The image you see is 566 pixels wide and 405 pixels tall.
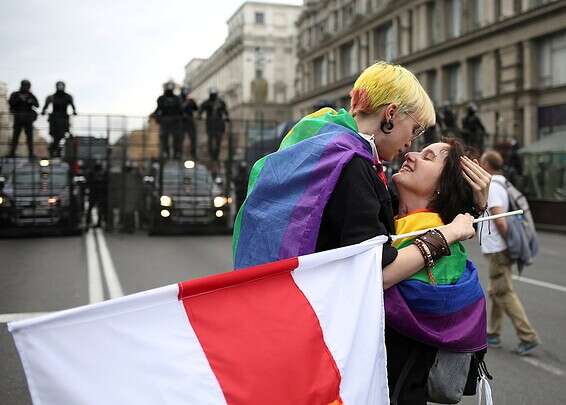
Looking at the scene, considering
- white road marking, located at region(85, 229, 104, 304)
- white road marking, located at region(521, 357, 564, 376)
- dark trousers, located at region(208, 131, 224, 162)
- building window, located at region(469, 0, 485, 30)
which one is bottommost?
white road marking, located at region(521, 357, 564, 376)

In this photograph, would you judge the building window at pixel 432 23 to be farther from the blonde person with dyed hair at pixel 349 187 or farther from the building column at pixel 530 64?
the blonde person with dyed hair at pixel 349 187

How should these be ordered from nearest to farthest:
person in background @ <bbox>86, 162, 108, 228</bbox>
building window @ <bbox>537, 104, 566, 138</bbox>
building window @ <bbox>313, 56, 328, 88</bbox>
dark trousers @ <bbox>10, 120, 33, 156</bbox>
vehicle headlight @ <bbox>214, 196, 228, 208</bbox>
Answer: vehicle headlight @ <bbox>214, 196, 228, 208</bbox> → dark trousers @ <bbox>10, 120, 33, 156</bbox> → person in background @ <bbox>86, 162, 108, 228</bbox> → building window @ <bbox>537, 104, 566, 138</bbox> → building window @ <bbox>313, 56, 328, 88</bbox>

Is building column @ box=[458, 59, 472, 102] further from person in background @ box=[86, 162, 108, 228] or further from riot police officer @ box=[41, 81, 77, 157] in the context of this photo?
riot police officer @ box=[41, 81, 77, 157]

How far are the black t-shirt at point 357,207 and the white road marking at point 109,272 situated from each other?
666cm

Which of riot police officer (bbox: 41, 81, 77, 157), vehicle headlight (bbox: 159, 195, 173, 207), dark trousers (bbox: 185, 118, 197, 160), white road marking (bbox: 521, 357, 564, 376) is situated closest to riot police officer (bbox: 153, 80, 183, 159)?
dark trousers (bbox: 185, 118, 197, 160)

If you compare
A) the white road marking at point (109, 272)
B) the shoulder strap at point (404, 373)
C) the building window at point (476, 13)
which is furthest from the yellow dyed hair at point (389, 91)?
the building window at point (476, 13)

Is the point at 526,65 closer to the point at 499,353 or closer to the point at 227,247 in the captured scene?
the point at 227,247

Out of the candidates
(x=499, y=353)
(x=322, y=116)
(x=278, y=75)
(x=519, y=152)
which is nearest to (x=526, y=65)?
(x=519, y=152)

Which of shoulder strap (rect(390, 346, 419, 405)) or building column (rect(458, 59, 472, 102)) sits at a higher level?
building column (rect(458, 59, 472, 102))

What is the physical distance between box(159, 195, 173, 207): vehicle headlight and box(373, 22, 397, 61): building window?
126ft

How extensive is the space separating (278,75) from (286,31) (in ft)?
27.0

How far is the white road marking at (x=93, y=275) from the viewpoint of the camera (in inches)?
338

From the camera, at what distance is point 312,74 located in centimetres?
7256

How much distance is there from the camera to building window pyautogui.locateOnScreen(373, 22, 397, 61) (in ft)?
176
